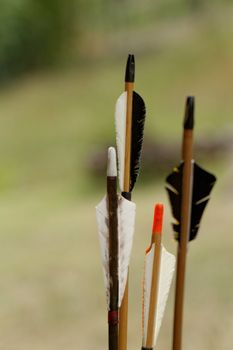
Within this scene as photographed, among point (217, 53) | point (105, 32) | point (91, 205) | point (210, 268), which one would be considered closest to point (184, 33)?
point (217, 53)

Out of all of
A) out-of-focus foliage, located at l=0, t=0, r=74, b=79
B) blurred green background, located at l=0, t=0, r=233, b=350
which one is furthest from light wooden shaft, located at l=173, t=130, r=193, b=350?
out-of-focus foliage, located at l=0, t=0, r=74, b=79

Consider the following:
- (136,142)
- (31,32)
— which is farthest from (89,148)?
(136,142)

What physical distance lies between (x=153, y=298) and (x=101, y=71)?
6.93 ft

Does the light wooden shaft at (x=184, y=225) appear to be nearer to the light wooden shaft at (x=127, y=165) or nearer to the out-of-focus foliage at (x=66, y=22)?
the light wooden shaft at (x=127, y=165)

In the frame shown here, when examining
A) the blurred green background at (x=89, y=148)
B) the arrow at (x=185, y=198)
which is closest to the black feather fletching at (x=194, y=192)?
the arrow at (x=185, y=198)

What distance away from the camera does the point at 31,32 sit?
2.49 meters

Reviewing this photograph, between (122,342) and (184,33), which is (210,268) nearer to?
(122,342)

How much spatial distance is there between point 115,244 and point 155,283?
4 centimetres

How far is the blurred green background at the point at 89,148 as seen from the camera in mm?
1183

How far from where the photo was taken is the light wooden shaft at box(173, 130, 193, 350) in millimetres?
479

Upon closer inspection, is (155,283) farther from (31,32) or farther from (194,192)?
(31,32)

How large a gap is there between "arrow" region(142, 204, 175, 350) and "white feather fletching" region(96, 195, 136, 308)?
0.02 m

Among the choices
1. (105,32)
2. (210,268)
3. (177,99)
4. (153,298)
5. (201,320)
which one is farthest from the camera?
(105,32)

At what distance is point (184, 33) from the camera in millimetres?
2545
